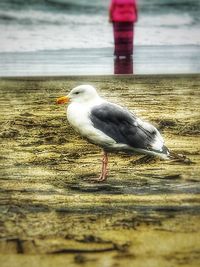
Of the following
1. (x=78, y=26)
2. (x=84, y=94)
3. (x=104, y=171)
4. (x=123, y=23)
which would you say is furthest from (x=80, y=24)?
(x=104, y=171)

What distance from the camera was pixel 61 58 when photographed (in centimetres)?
225

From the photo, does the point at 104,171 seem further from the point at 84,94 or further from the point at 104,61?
the point at 104,61

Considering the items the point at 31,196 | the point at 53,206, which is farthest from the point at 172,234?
the point at 31,196

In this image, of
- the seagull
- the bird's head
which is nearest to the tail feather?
the seagull

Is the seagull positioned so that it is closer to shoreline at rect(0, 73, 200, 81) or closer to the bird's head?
the bird's head

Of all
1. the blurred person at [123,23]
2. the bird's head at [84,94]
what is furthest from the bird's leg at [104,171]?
the blurred person at [123,23]

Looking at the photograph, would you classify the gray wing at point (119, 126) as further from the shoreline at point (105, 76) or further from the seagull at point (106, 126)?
the shoreline at point (105, 76)

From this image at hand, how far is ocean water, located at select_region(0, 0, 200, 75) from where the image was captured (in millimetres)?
2166

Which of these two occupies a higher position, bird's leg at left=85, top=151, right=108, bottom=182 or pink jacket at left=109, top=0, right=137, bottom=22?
pink jacket at left=109, top=0, right=137, bottom=22

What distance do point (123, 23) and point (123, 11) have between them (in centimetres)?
5

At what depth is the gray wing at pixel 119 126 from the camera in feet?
4.77

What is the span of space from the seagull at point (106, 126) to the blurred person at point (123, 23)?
2.51 feet

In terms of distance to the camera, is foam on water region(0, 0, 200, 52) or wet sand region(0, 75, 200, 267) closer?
wet sand region(0, 75, 200, 267)

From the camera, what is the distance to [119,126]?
1.47 m
